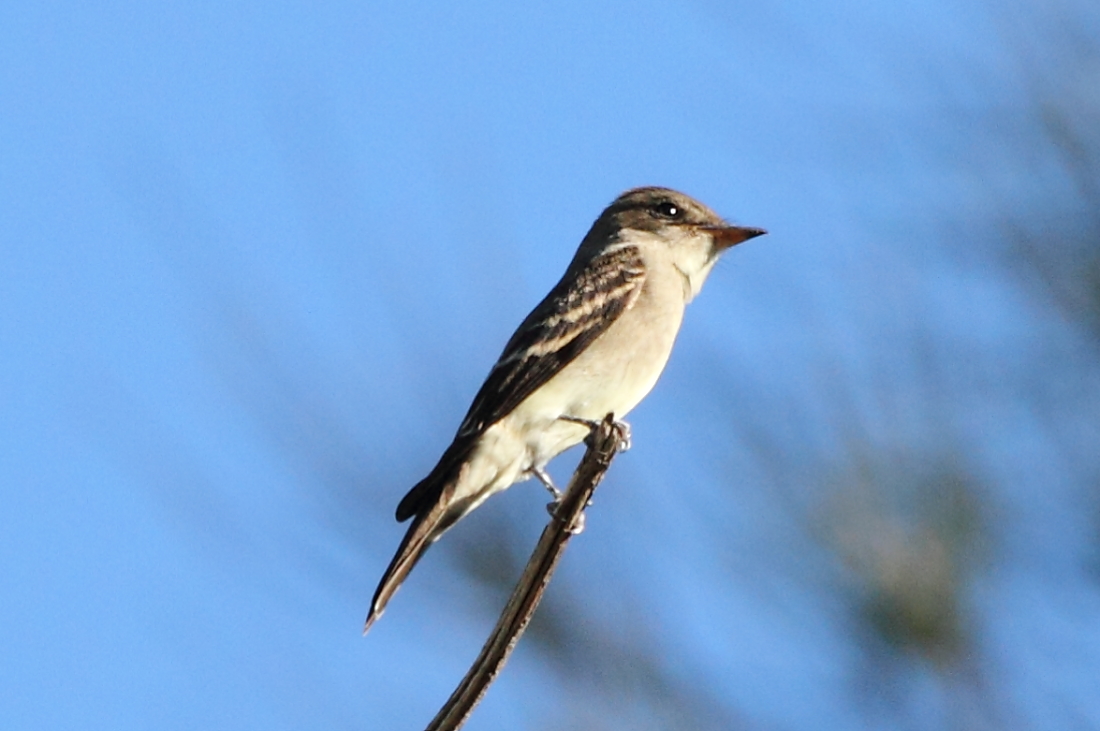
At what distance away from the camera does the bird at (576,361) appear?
4930 millimetres

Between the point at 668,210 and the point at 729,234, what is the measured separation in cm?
41

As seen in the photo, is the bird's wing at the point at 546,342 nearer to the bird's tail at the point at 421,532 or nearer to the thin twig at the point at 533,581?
the bird's tail at the point at 421,532

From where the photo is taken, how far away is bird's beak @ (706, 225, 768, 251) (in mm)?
6102

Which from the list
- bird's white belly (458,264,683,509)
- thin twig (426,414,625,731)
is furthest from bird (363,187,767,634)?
thin twig (426,414,625,731)

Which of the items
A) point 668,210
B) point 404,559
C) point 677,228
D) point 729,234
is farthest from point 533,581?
point 668,210

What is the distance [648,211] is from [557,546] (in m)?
3.51

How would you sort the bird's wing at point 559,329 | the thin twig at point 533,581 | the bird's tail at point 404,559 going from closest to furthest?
the thin twig at point 533,581
the bird's tail at point 404,559
the bird's wing at point 559,329

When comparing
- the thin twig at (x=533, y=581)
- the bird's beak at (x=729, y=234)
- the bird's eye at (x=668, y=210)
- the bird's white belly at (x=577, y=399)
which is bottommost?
the thin twig at (x=533, y=581)

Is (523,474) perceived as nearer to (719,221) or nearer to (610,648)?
(610,648)

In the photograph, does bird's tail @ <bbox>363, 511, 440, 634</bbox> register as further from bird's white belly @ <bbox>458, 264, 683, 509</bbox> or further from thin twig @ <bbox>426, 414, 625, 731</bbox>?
thin twig @ <bbox>426, 414, 625, 731</bbox>

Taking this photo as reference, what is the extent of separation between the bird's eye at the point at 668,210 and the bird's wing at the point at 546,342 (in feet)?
1.10

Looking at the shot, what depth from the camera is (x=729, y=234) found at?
6285mm

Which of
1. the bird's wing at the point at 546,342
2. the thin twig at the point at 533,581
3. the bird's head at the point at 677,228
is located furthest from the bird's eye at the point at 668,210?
the thin twig at the point at 533,581

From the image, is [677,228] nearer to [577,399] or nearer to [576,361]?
[576,361]
